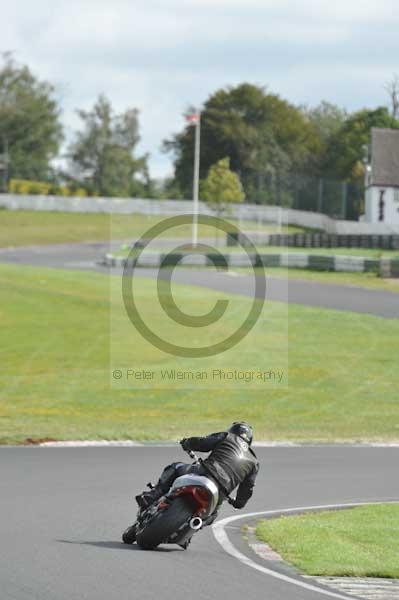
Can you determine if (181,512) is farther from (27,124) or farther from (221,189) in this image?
(27,124)

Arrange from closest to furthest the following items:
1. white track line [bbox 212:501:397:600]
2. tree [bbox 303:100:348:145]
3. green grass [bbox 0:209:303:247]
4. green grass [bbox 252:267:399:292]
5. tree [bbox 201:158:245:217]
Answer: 1. white track line [bbox 212:501:397:600]
2. green grass [bbox 252:267:399:292]
3. tree [bbox 201:158:245:217]
4. green grass [bbox 0:209:303:247]
5. tree [bbox 303:100:348:145]

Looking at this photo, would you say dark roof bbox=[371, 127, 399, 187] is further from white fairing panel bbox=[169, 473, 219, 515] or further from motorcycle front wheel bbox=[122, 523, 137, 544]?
white fairing panel bbox=[169, 473, 219, 515]

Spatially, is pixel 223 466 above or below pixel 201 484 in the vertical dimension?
above

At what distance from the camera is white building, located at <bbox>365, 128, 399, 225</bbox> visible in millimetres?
100875

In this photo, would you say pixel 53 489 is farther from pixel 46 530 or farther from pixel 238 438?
pixel 238 438

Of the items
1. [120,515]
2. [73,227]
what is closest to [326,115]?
[73,227]

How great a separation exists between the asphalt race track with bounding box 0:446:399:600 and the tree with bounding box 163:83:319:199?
4037 inches

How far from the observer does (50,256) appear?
2968 inches

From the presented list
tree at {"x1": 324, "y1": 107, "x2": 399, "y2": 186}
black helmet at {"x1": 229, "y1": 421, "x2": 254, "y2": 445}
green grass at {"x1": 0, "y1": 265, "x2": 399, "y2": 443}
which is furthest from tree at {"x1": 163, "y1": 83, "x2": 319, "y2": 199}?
black helmet at {"x1": 229, "y1": 421, "x2": 254, "y2": 445}

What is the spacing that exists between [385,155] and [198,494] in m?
96.1

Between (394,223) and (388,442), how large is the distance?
7726 cm

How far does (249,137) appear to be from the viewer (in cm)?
12825

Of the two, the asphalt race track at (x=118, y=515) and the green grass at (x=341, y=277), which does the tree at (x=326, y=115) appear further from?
the asphalt race track at (x=118, y=515)

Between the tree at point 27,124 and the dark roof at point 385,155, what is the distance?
46059 millimetres
